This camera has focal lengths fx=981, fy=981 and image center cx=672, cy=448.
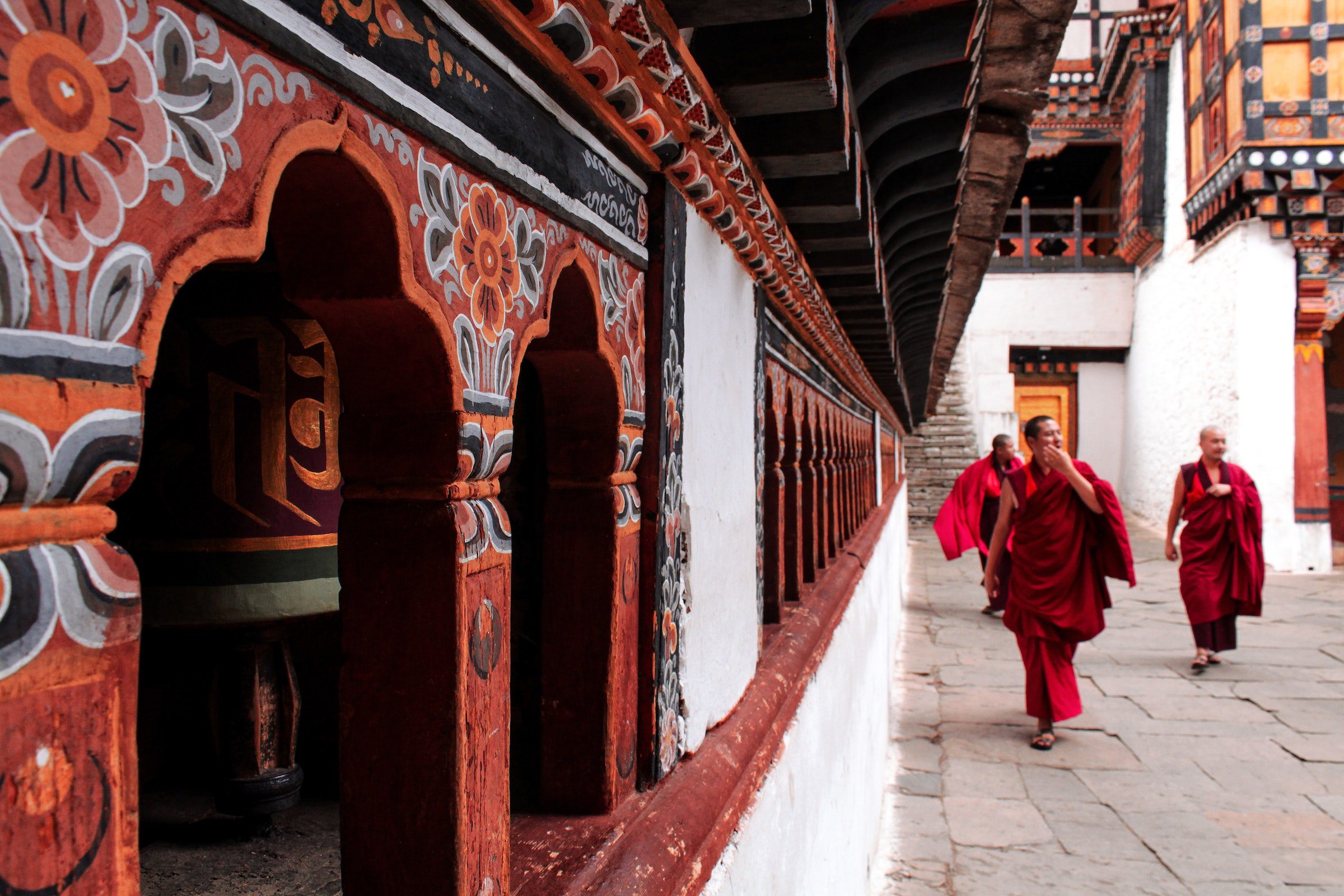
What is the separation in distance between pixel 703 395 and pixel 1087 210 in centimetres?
1805

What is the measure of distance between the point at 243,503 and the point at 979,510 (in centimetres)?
778

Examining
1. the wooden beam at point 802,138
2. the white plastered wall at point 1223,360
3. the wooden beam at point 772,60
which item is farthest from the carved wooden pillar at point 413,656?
the white plastered wall at point 1223,360

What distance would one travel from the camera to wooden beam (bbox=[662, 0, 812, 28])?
1116 millimetres

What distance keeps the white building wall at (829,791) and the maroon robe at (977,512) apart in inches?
137

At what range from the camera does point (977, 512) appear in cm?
826

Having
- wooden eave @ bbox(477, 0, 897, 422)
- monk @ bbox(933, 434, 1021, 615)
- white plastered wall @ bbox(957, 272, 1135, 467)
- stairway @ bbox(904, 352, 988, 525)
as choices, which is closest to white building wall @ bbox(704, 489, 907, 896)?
wooden eave @ bbox(477, 0, 897, 422)

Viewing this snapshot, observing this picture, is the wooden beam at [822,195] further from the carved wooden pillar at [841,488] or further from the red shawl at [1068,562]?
the red shawl at [1068,562]

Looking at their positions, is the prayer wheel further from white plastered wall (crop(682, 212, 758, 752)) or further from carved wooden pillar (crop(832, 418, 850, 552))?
carved wooden pillar (crop(832, 418, 850, 552))

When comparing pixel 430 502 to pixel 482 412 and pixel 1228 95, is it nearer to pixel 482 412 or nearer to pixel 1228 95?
pixel 482 412

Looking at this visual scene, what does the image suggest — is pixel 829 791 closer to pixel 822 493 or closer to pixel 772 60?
pixel 772 60

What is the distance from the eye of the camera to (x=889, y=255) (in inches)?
127

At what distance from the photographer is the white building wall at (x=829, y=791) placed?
158 centimetres

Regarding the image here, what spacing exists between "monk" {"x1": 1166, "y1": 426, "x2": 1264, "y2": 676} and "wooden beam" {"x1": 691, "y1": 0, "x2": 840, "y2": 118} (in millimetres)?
5427

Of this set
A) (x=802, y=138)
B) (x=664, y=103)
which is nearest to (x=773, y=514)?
(x=802, y=138)
